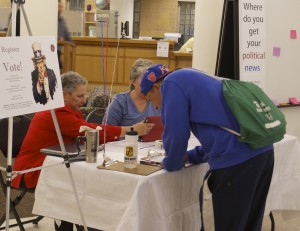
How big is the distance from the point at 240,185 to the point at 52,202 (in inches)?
36.4

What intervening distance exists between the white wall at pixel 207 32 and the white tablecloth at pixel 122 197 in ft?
7.09

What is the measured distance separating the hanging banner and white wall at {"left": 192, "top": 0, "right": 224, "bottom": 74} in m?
0.40

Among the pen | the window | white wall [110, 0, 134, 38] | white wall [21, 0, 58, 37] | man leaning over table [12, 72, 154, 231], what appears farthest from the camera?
the window

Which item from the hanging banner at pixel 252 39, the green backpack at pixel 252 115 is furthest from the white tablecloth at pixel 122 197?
the hanging banner at pixel 252 39

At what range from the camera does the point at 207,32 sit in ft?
14.7

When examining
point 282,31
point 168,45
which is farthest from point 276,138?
point 168,45

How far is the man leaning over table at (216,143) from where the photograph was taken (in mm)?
1916

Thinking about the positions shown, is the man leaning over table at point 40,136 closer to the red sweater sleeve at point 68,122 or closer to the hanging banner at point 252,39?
the red sweater sleeve at point 68,122

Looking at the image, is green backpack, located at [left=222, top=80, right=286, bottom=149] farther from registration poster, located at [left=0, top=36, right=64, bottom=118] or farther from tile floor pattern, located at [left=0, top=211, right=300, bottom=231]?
tile floor pattern, located at [left=0, top=211, right=300, bottom=231]

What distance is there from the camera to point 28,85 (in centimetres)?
215

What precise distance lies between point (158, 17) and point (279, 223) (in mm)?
10797

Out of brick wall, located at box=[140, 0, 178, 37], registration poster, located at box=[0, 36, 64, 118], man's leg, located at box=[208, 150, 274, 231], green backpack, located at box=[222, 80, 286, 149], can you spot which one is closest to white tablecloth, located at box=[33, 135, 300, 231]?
man's leg, located at box=[208, 150, 274, 231]

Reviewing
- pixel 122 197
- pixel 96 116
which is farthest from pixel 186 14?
pixel 122 197

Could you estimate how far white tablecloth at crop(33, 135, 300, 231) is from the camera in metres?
2.03
